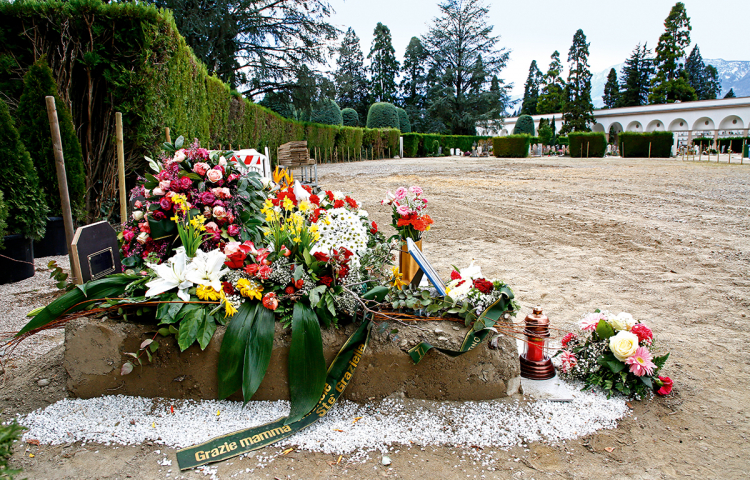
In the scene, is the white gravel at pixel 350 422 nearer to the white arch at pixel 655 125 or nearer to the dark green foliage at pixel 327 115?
the dark green foliage at pixel 327 115

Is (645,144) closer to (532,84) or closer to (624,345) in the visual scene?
(624,345)

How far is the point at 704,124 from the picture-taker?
34.0 metres

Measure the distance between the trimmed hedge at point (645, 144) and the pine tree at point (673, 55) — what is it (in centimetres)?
2208

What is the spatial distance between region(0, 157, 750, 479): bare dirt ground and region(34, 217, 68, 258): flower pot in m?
2.82

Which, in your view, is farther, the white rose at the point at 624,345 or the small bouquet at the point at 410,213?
the small bouquet at the point at 410,213

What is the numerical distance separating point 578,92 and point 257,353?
152 ft

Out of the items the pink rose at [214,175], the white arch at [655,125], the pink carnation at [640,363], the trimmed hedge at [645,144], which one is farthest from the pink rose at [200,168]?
the white arch at [655,125]

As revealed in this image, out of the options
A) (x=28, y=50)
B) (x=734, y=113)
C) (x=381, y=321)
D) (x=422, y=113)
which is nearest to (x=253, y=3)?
(x=28, y=50)

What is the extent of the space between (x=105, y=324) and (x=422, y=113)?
39.9m

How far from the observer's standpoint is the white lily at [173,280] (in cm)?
212

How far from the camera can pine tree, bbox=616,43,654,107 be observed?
152ft

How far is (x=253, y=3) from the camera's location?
17.5 m

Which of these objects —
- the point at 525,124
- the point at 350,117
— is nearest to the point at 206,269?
the point at 350,117

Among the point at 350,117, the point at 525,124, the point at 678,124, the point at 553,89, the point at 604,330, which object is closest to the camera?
the point at 604,330
